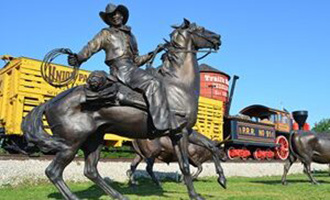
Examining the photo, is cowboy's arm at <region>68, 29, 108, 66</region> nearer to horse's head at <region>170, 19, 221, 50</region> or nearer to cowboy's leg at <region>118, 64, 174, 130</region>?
cowboy's leg at <region>118, 64, 174, 130</region>

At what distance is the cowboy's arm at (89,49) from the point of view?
18.8ft

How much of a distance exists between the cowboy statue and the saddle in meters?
0.12

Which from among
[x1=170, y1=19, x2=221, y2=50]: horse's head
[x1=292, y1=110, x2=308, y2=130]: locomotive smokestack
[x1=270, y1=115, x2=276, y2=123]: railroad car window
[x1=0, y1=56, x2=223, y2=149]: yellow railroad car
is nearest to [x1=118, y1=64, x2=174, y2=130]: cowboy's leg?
[x1=170, y1=19, x2=221, y2=50]: horse's head

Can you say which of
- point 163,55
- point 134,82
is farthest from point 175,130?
point 163,55

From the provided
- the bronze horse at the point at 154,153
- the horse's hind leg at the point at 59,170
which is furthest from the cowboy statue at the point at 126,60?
the bronze horse at the point at 154,153

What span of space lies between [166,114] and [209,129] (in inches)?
610

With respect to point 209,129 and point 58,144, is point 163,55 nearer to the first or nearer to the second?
point 58,144

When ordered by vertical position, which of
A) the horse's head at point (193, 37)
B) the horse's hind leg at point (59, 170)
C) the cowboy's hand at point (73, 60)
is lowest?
the horse's hind leg at point (59, 170)

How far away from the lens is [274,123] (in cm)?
2939

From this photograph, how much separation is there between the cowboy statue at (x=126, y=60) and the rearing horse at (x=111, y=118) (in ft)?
0.94

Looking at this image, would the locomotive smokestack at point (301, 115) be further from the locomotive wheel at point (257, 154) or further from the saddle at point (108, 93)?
the saddle at point (108, 93)

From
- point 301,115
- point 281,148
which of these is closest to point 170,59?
point 301,115

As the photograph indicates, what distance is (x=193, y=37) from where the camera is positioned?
249 inches

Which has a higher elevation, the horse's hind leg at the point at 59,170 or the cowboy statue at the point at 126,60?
the cowboy statue at the point at 126,60
